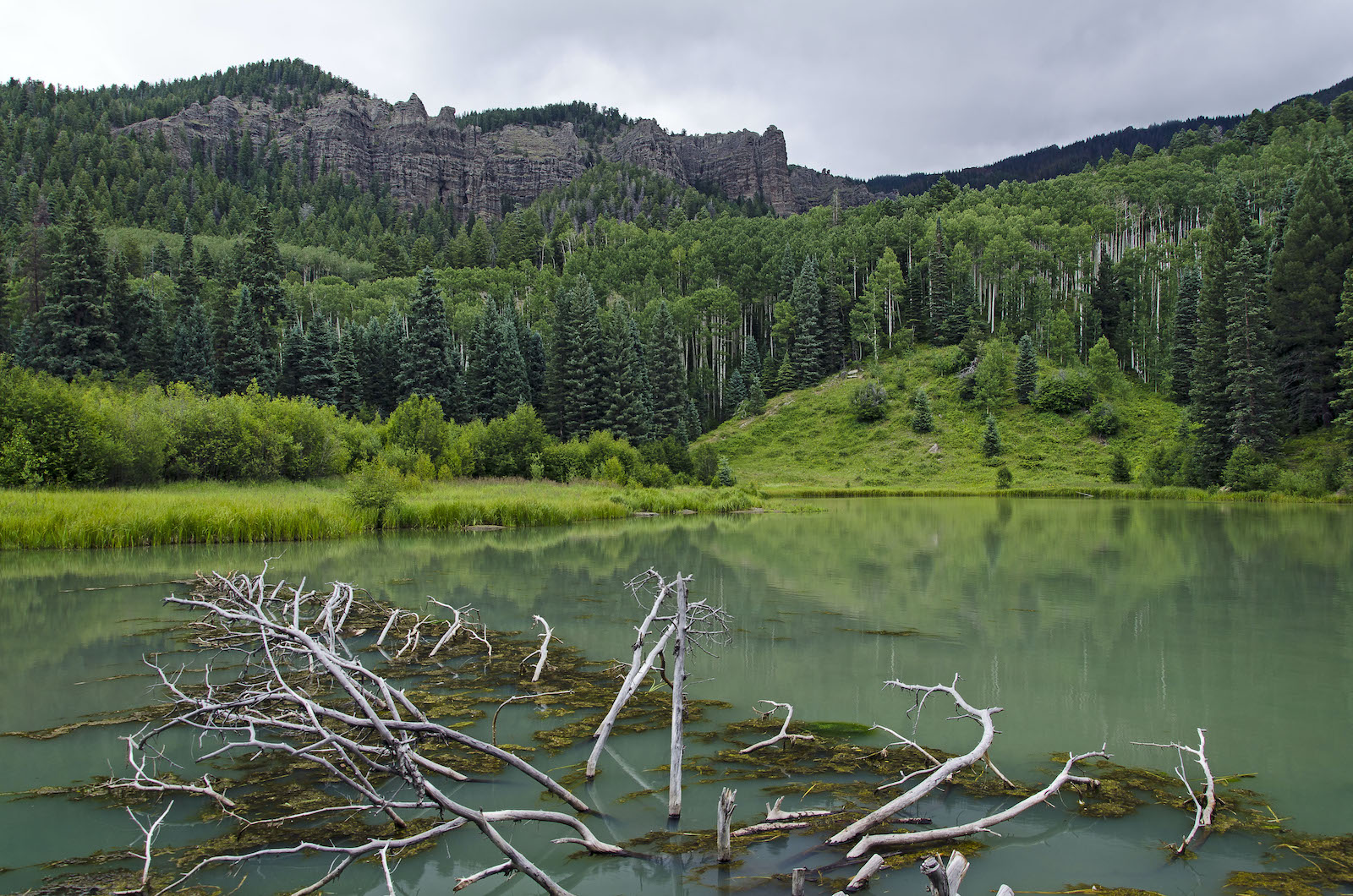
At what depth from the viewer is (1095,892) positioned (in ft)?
13.8

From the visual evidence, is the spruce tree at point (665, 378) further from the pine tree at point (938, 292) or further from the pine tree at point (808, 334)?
the pine tree at point (938, 292)

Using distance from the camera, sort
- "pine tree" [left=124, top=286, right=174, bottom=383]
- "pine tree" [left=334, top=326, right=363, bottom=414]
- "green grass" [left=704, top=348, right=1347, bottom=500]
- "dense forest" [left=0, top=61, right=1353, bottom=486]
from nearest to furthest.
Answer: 1. "dense forest" [left=0, top=61, right=1353, bottom=486]
2. "green grass" [left=704, top=348, right=1347, bottom=500]
3. "pine tree" [left=124, top=286, right=174, bottom=383]
4. "pine tree" [left=334, top=326, right=363, bottom=414]

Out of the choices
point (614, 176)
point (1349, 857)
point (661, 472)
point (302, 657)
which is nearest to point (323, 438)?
point (661, 472)

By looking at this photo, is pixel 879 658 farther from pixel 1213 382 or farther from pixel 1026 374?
pixel 1026 374

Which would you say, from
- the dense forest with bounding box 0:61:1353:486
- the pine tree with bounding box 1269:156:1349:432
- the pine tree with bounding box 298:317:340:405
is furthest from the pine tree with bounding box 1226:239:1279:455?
the pine tree with bounding box 298:317:340:405

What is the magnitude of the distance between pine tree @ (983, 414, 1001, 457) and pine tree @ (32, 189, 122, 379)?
6123 centimetres

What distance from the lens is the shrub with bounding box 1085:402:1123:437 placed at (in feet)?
182

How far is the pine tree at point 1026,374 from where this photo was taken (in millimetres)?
61906

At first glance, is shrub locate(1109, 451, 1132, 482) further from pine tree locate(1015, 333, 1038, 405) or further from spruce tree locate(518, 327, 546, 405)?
spruce tree locate(518, 327, 546, 405)

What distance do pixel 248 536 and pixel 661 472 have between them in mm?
25337

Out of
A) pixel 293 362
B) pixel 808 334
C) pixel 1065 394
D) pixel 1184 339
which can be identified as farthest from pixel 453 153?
pixel 1184 339

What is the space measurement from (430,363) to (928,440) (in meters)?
39.4

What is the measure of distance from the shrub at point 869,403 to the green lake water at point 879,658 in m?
41.2

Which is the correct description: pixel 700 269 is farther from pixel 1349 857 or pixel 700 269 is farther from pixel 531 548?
pixel 1349 857
